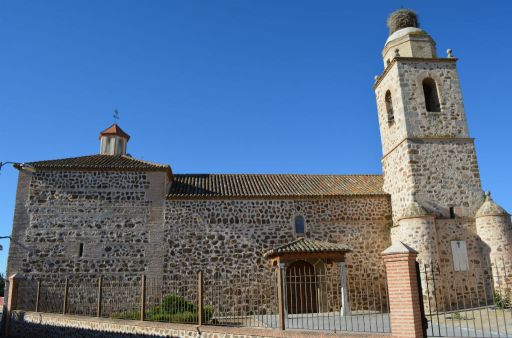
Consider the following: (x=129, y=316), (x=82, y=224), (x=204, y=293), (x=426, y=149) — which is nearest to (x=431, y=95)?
(x=426, y=149)

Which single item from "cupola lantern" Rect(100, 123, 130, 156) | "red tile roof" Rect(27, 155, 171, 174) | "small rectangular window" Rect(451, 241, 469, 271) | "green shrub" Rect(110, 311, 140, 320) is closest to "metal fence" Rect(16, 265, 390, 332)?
"green shrub" Rect(110, 311, 140, 320)

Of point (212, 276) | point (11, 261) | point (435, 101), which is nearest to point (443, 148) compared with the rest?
point (435, 101)

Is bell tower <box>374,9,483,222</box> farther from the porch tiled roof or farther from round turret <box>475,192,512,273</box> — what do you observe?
the porch tiled roof

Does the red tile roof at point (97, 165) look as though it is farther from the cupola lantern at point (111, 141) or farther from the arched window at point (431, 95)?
the arched window at point (431, 95)

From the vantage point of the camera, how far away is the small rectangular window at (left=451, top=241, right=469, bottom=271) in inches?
569

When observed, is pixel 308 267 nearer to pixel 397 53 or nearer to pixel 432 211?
pixel 432 211

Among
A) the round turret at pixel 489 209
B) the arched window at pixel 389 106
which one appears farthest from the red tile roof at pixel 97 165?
the round turret at pixel 489 209

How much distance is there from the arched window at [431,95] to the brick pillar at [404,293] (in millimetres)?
11568

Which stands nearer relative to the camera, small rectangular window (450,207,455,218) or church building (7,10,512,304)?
church building (7,10,512,304)

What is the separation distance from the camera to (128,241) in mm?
15594

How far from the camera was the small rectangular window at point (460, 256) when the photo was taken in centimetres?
1445

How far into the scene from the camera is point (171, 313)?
37.9ft

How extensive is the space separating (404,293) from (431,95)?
12.6m

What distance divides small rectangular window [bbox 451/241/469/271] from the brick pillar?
8.83m
